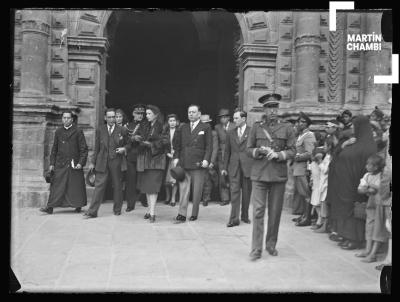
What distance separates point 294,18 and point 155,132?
3444mm

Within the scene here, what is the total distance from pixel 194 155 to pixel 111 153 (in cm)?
139

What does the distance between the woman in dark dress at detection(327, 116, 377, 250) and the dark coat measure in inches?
159

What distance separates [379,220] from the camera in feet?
19.0

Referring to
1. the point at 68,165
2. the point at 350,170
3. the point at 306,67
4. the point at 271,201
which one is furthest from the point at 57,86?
the point at 350,170

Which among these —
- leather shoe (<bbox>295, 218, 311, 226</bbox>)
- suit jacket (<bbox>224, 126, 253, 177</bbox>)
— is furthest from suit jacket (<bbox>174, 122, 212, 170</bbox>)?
leather shoe (<bbox>295, 218, 311, 226</bbox>)

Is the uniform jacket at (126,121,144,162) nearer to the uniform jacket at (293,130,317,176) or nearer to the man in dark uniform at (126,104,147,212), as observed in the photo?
the man in dark uniform at (126,104,147,212)

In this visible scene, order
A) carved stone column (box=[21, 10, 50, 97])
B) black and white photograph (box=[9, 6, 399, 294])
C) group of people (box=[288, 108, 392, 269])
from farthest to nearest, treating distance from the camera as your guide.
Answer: carved stone column (box=[21, 10, 50, 97]) < group of people (box=[288, 108, 392, 269]) < black and white photograph (box=[9, 6, 399, 294])

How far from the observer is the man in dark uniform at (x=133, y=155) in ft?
28.0

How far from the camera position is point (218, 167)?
10.1m

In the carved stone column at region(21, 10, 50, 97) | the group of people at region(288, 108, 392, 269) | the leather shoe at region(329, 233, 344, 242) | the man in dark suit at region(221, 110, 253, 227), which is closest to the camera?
the group of people at region(288, 108, 392, 269)

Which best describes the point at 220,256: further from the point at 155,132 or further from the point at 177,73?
the point at 177,73

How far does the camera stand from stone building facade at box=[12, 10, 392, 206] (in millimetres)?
8758

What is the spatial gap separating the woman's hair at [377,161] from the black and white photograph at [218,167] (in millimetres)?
15

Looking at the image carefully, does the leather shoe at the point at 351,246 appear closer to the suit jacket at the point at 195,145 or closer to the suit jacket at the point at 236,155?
the suit jacket at the point at 236,155
